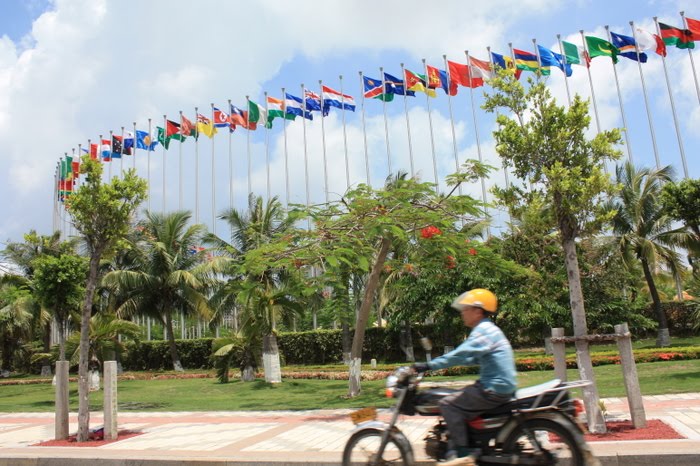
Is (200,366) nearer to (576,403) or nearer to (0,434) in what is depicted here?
(0,434)

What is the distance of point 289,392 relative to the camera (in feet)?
55.0

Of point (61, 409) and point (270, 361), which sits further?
point (270, 361)

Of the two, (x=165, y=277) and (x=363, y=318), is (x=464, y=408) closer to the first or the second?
(x=363, y=318)

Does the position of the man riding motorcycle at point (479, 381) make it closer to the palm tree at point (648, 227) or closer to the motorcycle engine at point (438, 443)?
the motorcycle engine at point (438, 443)

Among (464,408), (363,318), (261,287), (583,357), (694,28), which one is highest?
(694,28)

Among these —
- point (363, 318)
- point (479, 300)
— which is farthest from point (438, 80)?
point (479, 300)

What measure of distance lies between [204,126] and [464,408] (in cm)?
3708

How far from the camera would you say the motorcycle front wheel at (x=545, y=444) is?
14.9ft

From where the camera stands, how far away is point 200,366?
3638 centimetres

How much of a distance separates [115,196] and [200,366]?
28.3 meters

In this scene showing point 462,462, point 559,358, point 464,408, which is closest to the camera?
point 462,462

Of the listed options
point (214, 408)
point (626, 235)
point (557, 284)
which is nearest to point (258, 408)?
point (214, 408)

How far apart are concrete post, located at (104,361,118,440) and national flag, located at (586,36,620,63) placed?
29.8 meters

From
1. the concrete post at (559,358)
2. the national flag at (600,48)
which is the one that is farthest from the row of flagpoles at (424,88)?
the concrete post at (559,358)
